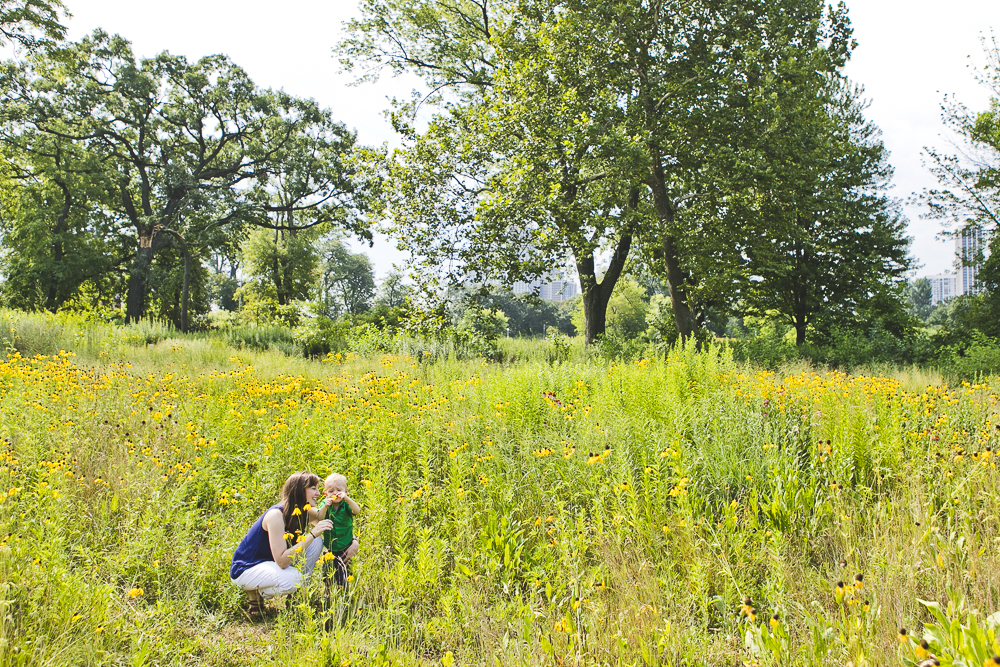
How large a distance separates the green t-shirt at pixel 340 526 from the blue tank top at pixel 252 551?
1.20 feet

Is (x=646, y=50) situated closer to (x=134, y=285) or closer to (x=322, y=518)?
(x=322, y=518)

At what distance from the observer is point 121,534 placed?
3.78m

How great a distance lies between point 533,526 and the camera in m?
3.82

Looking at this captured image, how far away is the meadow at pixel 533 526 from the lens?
254cm

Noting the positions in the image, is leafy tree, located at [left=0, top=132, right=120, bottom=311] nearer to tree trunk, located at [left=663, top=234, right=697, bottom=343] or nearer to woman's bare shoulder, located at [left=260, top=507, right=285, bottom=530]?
tree trunk, located at [left=663, top=234, right=697, bottom=343]

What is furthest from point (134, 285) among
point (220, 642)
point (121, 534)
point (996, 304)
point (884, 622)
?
point (996, 304)

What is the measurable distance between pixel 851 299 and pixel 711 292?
986 centimetres

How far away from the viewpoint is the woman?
133 inches

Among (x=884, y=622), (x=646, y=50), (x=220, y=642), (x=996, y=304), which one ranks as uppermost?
(x=646, y=50)

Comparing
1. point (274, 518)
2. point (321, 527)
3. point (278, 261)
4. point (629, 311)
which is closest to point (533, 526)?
point (321, 527)

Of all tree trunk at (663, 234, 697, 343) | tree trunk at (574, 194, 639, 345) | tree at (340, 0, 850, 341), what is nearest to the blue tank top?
tree at (340, 0, 850, 341)

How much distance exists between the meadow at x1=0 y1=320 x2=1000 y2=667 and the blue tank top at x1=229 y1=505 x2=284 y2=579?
12 cm

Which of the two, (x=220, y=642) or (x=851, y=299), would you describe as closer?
(x=220, y=642)

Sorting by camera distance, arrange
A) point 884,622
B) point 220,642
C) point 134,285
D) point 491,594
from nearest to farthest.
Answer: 1. point 884,622
2. point 220,642
3. point 491,594
4. point 134,285
